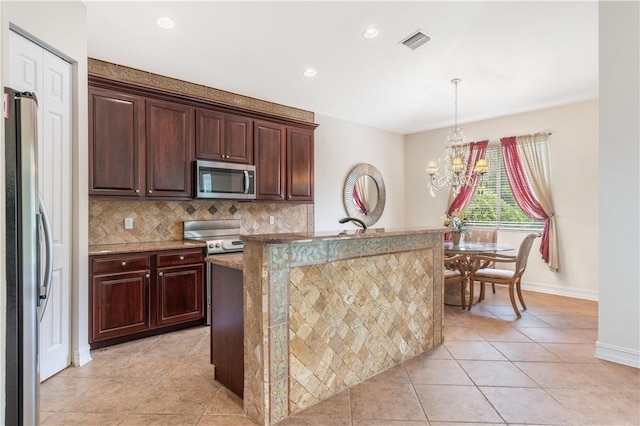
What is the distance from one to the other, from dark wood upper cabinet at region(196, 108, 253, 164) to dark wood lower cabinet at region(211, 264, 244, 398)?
6.39ft

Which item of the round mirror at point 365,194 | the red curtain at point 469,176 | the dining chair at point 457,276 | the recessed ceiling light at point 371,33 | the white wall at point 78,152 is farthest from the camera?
the round mirror at point 365,194

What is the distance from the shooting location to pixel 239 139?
13.5 feet

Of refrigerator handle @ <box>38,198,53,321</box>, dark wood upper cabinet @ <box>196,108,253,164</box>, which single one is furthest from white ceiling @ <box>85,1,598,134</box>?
refrigerator handle @ <box>38,198,53,321</box>

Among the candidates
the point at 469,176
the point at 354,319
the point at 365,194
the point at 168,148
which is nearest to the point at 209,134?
the point at 168,148

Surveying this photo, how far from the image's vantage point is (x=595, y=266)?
15.0 ft

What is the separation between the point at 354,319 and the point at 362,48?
249 cm

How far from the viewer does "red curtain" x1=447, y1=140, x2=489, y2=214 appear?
5621 mm

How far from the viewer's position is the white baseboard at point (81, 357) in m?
2.63

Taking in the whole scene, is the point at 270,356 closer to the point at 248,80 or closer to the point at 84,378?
the point at 84,378

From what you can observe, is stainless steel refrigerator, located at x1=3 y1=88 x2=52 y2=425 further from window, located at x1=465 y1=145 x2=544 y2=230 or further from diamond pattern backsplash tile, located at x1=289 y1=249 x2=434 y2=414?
window, located at x1=465 y1=145 x2=544 y2=230

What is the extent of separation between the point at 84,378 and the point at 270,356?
1.61 metres

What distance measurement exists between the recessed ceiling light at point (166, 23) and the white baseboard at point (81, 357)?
2.70m

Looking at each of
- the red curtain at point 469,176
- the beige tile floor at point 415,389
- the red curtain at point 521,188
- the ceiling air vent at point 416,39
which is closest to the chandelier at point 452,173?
the red curtain at point 469,176

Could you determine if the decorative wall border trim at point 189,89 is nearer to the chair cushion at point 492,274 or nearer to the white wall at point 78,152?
the white wall at point 78,152
